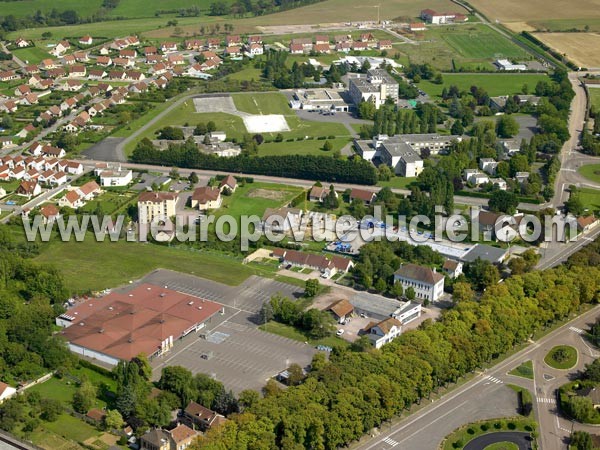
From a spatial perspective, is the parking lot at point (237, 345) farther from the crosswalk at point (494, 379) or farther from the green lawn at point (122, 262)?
the crosswalk at point (494, 379)

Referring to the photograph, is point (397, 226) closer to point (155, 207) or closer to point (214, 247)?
point (214, 247)

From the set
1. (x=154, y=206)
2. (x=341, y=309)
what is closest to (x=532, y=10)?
(x=154, y=206)

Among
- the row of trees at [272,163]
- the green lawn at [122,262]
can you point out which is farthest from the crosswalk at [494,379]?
the row of trees at [272,163]

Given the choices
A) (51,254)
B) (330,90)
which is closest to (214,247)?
(51,254)

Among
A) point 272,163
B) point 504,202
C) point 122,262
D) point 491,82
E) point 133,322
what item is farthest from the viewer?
point 491,82

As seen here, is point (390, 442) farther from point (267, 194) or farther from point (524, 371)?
point (267, 194)
